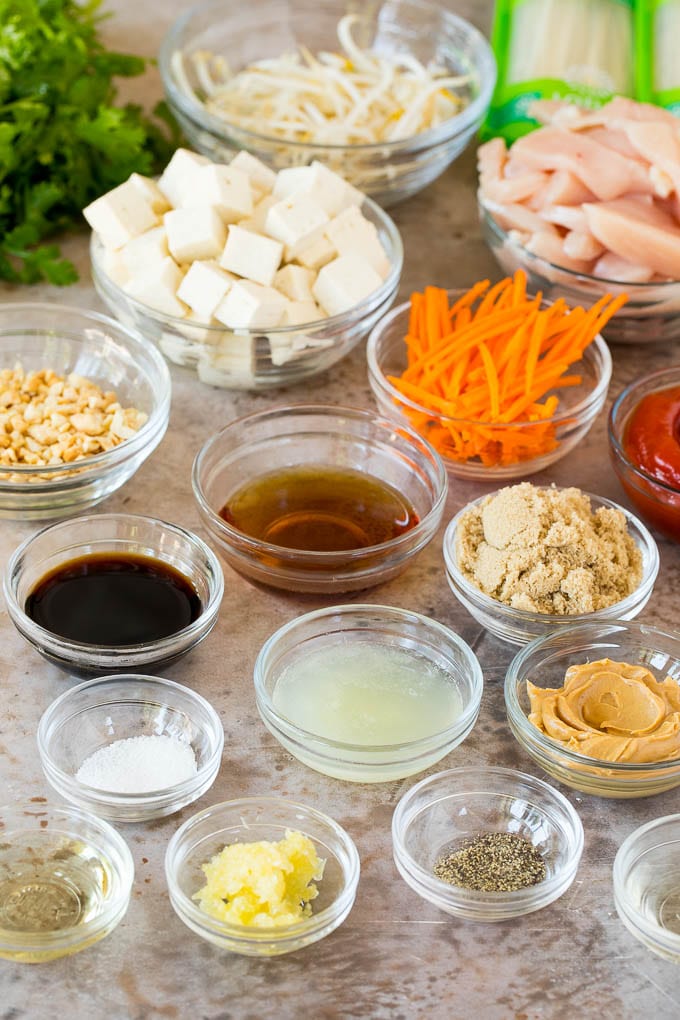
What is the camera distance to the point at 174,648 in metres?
1.85

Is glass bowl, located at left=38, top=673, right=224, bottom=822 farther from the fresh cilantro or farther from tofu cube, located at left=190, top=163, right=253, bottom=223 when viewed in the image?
the fresh cilantro

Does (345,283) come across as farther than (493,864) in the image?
Yes

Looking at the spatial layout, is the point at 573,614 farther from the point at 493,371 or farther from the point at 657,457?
the point at 493,371

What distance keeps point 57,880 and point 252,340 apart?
1.14 meters

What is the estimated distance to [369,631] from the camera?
1951 millimetres

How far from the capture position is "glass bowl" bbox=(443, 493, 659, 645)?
193cm

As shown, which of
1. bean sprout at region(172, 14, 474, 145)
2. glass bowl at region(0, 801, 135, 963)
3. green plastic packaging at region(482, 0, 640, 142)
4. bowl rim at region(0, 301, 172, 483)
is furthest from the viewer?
green plastic packaging at region(482, 0, 640, 142)

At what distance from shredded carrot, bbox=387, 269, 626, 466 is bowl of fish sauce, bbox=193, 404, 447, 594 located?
10 cm

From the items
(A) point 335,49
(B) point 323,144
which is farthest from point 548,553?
(A) point 335,49

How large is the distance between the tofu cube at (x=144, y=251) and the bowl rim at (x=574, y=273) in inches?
29.3

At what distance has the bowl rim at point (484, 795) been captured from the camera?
5.19 feet

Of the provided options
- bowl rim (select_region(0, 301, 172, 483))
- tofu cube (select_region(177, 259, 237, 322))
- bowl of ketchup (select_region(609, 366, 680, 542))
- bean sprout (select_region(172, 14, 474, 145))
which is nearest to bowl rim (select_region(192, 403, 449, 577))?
bowl rim (select_region(0, 301, 172, 483))

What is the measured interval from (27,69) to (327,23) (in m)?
0.95

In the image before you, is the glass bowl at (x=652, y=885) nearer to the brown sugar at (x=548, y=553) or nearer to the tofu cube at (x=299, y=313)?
the brown sugar at (x=548, y=553)
